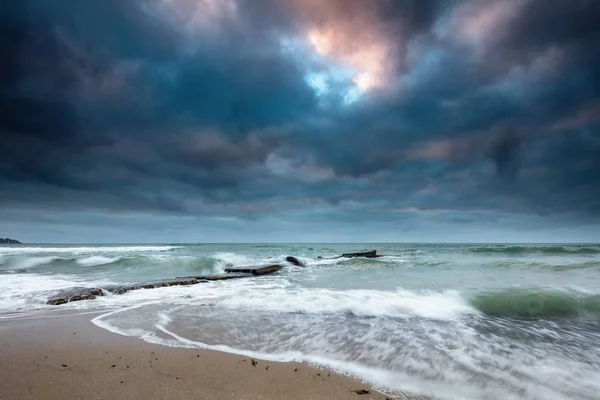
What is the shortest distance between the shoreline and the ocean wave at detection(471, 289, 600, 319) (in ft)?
19.7

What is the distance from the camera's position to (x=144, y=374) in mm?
3539

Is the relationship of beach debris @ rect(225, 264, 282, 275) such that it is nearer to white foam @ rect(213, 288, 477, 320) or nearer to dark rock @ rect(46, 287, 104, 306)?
white foam @ rect(213, 288, 477, 320)

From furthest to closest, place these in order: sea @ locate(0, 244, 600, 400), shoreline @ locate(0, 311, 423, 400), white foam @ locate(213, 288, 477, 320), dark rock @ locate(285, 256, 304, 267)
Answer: dark rock @ locate(285, 256, 304, 267) < white foam @ locate(213, 288, 477, 320) < sea @ locate(0, 244, 600, 400) < shoreline @ locate(0, 311, 423, 400)

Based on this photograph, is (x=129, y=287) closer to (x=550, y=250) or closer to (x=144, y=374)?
(x=144, y=374)

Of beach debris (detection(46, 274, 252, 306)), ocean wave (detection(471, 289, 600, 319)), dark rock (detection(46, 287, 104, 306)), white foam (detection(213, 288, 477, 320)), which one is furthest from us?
beach debris (detection(46, 274, 252, 306))

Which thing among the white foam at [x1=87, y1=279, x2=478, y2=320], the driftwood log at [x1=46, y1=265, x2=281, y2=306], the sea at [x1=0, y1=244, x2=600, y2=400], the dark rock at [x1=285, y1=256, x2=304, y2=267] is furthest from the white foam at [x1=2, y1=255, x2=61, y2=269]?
the dark rock at [x1=285, y1=256, x2=304, y2=267]

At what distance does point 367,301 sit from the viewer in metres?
8.22

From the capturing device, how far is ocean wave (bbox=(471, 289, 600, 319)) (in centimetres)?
752

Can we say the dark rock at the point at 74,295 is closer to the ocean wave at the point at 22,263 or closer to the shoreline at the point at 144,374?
the shoreline at the point at 144,374

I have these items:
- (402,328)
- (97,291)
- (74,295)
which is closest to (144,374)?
(402,328)

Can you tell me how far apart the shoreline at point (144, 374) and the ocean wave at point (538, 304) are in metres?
6.00

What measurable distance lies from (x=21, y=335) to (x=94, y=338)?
131 cm

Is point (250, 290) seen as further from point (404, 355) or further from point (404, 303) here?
point (404, 355)

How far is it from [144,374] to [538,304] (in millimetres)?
9454
